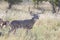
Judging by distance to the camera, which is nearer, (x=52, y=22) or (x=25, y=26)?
(x=25, y=26)

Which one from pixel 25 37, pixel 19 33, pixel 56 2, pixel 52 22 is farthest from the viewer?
pixel 56 2

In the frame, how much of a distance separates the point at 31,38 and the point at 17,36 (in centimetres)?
47

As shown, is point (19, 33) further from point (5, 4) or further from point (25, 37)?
point (5, 4)

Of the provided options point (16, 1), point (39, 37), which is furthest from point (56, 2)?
point (39, 37)

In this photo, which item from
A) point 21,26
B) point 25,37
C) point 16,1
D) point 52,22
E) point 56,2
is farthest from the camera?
point 16,1

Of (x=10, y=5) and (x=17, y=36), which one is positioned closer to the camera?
(x=17, y=36)

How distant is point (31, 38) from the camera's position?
6.82 m

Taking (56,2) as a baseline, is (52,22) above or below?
above

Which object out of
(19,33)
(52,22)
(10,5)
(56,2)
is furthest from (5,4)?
(19,33)

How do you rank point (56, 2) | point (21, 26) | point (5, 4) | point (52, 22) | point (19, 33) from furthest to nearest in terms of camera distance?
1. point (5, 4)
2. point (56, 2)
3. point (52, 22)
4. point (21, 26)
5. point (19, 33)

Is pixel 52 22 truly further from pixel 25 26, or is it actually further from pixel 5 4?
pixel 5 4

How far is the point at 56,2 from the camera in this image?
3250cm

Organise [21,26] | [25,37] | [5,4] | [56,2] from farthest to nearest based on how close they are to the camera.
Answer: [5,4]
[56,2]
[21,26]
[25,37]

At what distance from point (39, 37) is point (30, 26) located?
1.81m
